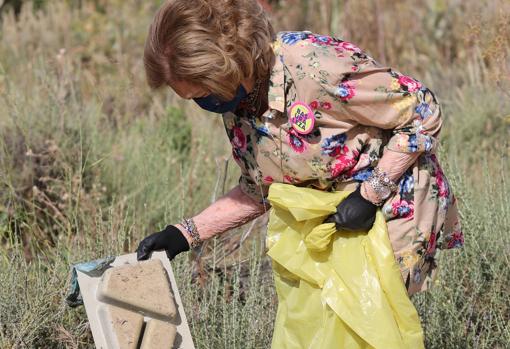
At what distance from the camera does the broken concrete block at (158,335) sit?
207cm

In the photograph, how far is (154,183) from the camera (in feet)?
13.4

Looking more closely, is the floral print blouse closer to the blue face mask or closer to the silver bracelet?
the blue face mask

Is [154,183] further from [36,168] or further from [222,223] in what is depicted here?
[222,223]

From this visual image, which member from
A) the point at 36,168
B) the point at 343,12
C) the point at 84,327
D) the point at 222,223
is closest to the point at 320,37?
the point at 222,223

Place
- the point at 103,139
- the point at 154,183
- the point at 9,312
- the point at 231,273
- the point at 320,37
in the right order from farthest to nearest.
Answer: the point at 103,139 → the point at 154,183 → the point at 231,273 → the point at 9,312 → the point at 320,37

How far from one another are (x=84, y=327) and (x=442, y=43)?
493 cm

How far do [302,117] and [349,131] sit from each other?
15 centimetres

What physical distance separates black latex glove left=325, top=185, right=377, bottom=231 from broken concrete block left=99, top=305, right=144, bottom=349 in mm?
566

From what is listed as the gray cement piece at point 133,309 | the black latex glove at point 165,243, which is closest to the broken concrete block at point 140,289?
the gray cement piece at point 133,309

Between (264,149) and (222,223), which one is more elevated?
(264,149)

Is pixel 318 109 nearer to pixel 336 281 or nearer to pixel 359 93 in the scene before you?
pixel 359 93

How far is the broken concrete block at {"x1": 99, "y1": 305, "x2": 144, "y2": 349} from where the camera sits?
2.03 meters

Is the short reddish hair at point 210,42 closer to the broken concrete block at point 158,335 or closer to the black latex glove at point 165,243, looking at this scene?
the black latex glove at point 165,243

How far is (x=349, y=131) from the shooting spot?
218 centimetres
